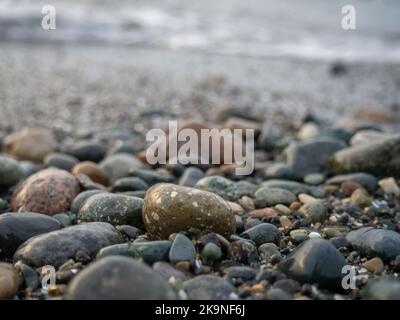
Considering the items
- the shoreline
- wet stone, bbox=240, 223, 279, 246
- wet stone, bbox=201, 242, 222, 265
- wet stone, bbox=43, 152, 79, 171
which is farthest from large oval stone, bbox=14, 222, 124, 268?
the shoreline

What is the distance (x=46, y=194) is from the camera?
3186 mm

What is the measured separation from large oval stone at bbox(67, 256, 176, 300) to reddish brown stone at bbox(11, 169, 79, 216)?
1349 mm

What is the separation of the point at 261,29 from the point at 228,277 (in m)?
12.6

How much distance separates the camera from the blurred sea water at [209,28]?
36.9 feet

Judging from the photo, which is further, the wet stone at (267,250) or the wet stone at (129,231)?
the wet stone at (129,231)

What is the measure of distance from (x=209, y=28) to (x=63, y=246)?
11907 mm

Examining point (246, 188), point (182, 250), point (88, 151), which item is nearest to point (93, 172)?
point (88, 151)

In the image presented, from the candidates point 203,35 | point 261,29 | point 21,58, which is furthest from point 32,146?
point 261,29

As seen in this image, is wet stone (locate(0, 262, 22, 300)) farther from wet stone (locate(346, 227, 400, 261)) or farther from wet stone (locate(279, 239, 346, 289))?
wet stone (locate(346, 227, 400, 261))

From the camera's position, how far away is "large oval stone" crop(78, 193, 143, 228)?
2.83m

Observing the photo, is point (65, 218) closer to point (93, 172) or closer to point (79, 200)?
point (79, 200)

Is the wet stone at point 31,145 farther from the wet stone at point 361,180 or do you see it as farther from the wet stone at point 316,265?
the wet stone at point 316,265

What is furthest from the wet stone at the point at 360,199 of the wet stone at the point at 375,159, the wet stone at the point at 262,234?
the wet stone at the point at 262,234

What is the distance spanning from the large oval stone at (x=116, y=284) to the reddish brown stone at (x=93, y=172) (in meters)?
1.99
